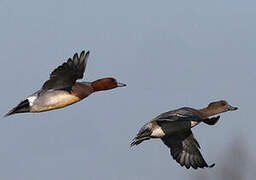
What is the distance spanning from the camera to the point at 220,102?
1772 cm

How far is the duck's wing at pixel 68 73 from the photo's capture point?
1502cm

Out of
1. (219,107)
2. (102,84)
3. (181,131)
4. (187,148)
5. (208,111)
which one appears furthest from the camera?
(219,107)

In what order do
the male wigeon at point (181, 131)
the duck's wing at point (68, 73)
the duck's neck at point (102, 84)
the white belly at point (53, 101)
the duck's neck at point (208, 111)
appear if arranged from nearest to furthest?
the white belly at point (53, 101)
the duck's wing at point (68, 73)
the duck's neck at point (102, 84)
the male wigeon at point (181, 131)
the duck's neck at point (208, 111)

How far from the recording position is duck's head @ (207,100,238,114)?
57.4 feet

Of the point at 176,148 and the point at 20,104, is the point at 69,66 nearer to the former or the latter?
the point at 20,104

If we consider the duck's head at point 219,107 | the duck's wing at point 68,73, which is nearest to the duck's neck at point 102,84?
the duck's wing at point 68,73

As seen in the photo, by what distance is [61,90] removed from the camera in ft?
49.8

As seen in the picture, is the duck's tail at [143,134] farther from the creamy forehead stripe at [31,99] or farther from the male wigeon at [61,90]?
the creamy forehead stripe at [31,99]

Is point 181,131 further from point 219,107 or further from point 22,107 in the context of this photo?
point 22,107

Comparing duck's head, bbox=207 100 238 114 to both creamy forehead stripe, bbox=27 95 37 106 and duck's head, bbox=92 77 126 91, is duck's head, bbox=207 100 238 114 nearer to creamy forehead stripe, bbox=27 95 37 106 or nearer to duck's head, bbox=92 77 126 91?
duck's head, bbox=92 77 126 91

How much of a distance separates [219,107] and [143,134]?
211 centimetres

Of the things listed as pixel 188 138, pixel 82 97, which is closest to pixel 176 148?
pixel 188 138

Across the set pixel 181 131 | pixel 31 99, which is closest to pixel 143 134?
pixel 181 131

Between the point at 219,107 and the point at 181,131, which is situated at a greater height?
the point at 219,107
